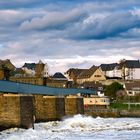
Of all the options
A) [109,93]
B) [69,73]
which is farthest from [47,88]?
[69,73]

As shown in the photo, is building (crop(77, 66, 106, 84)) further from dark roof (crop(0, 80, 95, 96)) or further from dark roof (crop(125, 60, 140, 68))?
dark roof (crop(0, 80, 95, 96))

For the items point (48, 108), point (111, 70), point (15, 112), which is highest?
point (111, 70)

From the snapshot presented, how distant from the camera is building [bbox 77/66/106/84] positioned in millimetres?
166075

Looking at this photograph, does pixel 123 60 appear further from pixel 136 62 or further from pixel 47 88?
pixel 47 88

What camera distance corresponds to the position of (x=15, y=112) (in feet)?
135

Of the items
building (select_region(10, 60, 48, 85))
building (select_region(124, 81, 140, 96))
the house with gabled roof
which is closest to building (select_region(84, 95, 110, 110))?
building (select_region(10, 60, 48, 85))

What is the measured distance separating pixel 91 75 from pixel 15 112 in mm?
128438

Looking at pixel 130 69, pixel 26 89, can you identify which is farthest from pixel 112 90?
pixel 130 69

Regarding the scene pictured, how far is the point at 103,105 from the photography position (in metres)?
94.4

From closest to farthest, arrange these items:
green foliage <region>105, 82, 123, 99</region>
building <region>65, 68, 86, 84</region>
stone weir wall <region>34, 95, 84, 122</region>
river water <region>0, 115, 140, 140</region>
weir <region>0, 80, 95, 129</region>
→ 1. river water <region>0, 115, 140, 140</region>
2. weir <region>0, 80, 95, 129</region>
3. stone weir wall <region>34, 95, 84, 122</region>
4. green foliage <region>105, 82, 123, 99</region>
5. building <region>65, 68, 86, 84</region>

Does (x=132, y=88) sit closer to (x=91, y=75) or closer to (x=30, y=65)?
(x=91, y=75)

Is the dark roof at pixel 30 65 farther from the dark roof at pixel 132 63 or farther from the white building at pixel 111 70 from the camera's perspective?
the dark roof at pixel 132 63

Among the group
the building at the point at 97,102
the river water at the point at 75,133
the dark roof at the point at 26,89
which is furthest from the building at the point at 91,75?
the river water at the point at 75,133

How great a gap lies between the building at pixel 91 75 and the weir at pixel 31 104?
3154 inches
